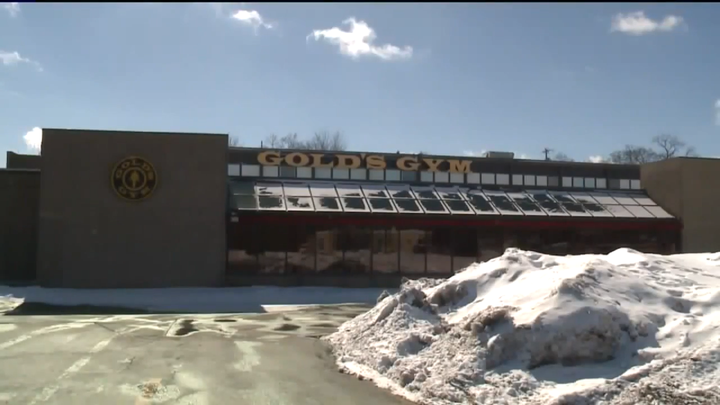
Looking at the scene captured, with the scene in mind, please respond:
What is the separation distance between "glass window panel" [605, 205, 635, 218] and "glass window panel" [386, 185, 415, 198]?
30.5 ft

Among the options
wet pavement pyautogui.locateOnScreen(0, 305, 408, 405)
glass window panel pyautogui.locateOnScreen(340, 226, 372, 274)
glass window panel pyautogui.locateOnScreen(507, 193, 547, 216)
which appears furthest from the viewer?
glass window panel pyautogui.locateOnScreen(507, 193, 547, 216)

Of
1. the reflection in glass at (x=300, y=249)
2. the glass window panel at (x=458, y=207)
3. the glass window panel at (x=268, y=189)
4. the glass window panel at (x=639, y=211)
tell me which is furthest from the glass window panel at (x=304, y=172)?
the glass window panel at (x=639, y=211)

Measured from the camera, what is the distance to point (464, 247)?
90.7 feet

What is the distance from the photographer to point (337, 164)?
30.5m

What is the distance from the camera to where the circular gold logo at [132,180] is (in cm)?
2498

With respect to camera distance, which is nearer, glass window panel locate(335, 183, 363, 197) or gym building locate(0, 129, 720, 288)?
gym building locate(0, 129, 720, 288)

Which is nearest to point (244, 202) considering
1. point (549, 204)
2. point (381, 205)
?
point (381, 205)

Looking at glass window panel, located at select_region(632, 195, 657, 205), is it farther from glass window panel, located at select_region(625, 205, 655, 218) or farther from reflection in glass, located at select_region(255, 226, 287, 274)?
reflection in glass, located at select_region(255, 226, 287, 274)

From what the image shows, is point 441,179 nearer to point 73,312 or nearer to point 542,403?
point 73,312

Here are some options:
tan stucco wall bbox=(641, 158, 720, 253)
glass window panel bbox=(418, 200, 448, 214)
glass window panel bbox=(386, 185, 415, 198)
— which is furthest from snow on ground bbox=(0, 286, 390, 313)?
tan stucco wall bbox=(641, 158, 720, 253)

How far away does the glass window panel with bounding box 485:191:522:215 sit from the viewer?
93.1 feet

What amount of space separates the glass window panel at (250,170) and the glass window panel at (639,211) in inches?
679

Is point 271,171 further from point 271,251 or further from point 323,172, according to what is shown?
point 271,251

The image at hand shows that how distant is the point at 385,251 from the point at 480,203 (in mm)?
5137
